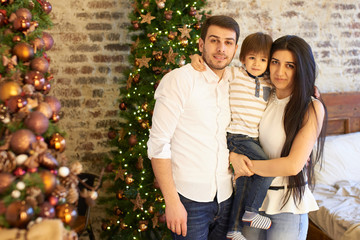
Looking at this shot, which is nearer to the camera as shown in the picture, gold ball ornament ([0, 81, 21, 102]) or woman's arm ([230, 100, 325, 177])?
gold ball ornament ([0, 81, 21, 102])

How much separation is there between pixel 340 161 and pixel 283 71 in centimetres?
202

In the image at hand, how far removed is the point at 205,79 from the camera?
5.91 ft

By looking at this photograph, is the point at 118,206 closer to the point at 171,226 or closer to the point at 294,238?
the point at 171,226

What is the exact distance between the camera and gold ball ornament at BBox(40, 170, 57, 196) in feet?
3.13

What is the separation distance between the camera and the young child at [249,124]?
6.04ft

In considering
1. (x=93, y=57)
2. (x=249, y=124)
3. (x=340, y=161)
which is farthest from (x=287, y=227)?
(x=93, y=57)

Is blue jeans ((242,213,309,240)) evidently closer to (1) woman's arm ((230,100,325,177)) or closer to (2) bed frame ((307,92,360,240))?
(1) woman's arm ((230,100,325,177))

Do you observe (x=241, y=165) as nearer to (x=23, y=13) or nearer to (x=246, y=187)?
(x=246, y=187)

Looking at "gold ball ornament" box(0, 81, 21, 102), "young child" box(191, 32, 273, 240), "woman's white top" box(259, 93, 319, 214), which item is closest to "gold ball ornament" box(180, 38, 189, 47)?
"young child" box(191, 32, 273, 240)

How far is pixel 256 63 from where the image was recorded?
6.49ft

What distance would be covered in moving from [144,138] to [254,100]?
3.77ft

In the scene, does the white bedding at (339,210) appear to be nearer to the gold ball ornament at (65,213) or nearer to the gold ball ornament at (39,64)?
the gold ball ornament at (65,213)

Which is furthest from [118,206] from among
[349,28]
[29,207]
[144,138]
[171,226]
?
[349,28]

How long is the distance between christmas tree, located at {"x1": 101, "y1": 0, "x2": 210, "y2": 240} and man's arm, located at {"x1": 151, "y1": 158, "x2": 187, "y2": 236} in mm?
1000
